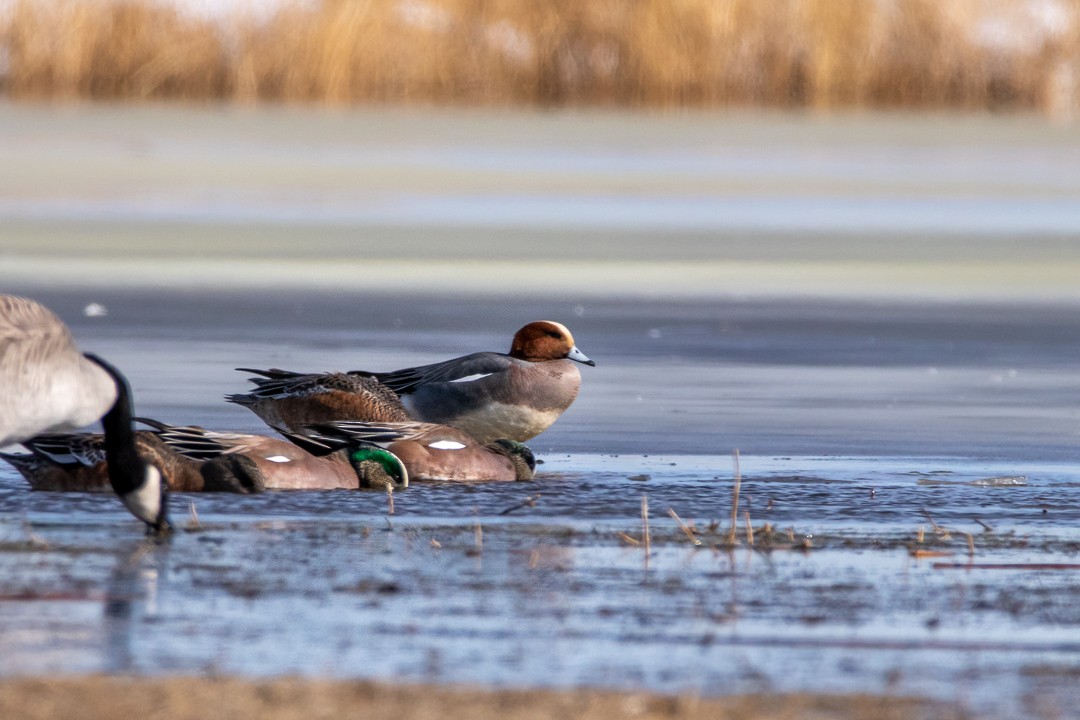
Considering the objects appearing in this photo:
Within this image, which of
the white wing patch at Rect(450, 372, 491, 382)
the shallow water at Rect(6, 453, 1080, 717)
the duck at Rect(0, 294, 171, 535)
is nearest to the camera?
the shallow water at Rect(6, 453, 1080, 717)

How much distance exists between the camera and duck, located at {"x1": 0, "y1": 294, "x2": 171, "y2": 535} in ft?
18.8

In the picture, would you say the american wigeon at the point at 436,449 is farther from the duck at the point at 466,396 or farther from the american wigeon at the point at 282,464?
the duck at the point at 466,396

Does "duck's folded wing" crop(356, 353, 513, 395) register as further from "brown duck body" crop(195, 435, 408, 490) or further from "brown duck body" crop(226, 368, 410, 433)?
"brown duck body" crop(195, 435, 408, 490)

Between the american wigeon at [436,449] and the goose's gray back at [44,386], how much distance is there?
1030 mm

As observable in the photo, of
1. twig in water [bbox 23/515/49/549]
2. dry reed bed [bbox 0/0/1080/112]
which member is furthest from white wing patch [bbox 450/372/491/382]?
dry reed bed [bbox 0/0/1080/112]

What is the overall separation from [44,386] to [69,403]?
0.28 feet

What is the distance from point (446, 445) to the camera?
6875 mm

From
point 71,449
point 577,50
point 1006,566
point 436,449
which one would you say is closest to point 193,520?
point 71,449

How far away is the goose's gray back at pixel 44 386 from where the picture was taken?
19.2 feet

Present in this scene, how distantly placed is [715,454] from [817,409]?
112 centimetres

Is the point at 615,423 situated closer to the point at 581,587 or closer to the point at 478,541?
the point at 478,541

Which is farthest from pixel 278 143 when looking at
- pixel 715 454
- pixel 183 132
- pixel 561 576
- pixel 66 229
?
pixel 561 576

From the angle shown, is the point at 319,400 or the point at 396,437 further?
the point at 319,400

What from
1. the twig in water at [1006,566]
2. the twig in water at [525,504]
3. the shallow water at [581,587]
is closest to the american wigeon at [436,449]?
the shallow water at [581,587]
